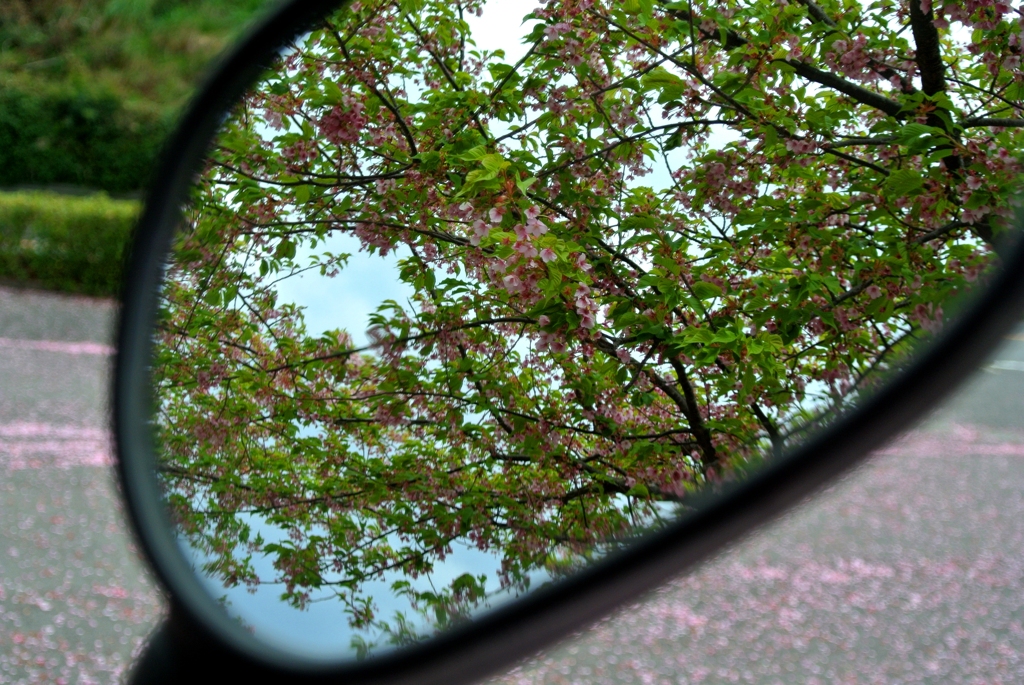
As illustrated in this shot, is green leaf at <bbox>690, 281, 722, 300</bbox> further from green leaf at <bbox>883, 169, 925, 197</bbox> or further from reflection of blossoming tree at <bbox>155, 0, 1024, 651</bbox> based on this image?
green leaf at <bbox>883, 169, 925, 197</bbox>

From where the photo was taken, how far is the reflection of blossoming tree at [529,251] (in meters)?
0.76

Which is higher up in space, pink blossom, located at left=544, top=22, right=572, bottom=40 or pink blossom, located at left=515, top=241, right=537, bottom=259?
pink blossom, located at left=544, top=22, right=572, bottom=40

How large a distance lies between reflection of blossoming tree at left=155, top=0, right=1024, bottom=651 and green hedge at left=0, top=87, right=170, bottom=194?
13195mm

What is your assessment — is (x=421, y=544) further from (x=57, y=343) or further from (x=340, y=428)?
(x=57, y=343)

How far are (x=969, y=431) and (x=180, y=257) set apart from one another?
7080mm

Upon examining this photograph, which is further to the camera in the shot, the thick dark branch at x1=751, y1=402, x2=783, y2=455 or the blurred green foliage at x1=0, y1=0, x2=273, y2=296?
the blurred green foliage at x1=0, y1=0, x2=273, y2=296

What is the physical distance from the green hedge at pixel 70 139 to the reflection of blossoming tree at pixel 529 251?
519 inches

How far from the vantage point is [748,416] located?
696mm

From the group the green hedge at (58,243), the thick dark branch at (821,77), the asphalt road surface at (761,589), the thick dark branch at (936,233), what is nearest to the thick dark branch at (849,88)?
the thick dark branch at (821,77)

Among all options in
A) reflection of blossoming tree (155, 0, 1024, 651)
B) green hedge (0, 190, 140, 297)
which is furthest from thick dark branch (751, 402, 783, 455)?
green hedge (0, 190, 140, 297)

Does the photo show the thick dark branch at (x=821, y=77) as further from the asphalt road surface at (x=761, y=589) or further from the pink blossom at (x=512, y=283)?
the asphalt road surface at (x=761, y=589)

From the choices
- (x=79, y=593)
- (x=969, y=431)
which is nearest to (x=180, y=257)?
(x=79, y=593)

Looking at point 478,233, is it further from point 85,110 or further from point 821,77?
point 85,110

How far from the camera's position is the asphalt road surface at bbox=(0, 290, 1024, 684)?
3.48 metres
